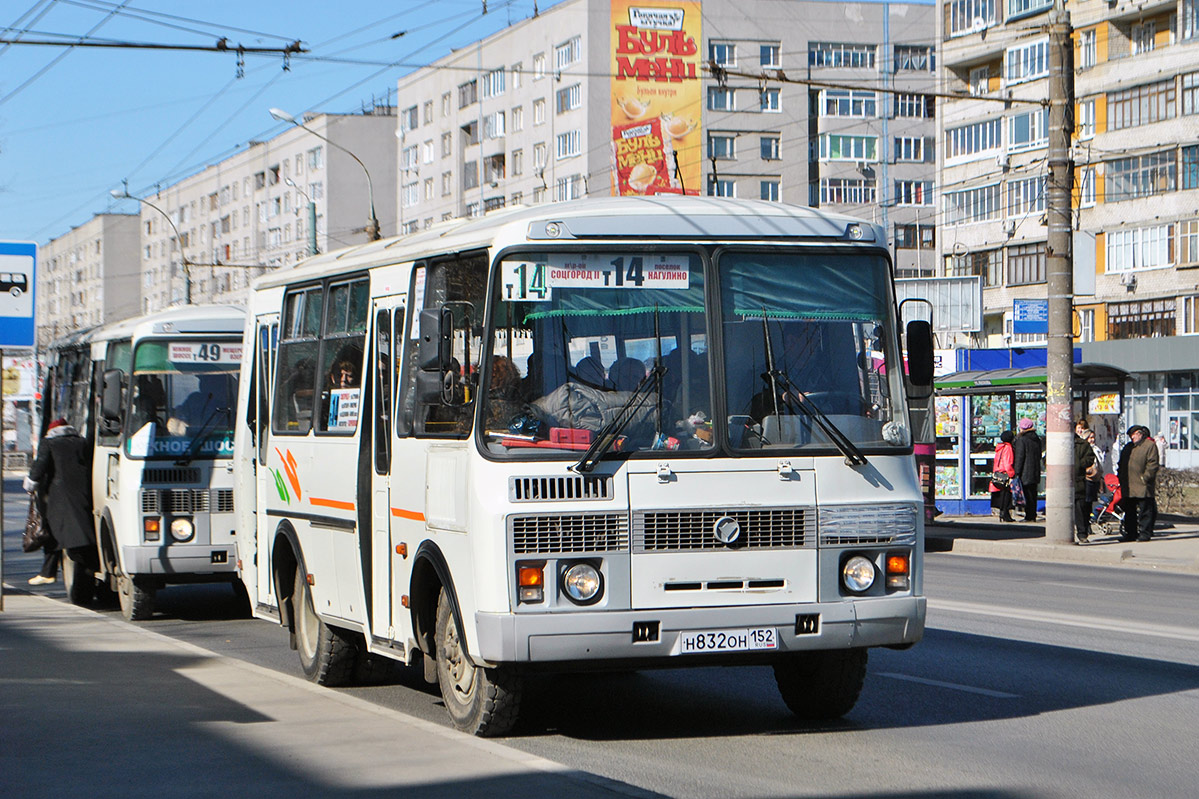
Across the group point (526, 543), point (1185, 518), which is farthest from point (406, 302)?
point (1185, 518)

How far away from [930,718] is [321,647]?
400 centimetres

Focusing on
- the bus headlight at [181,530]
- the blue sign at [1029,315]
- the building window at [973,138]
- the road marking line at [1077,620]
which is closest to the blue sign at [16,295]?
the bus headlight at [181,530]

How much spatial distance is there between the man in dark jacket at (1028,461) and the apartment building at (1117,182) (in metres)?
28.9

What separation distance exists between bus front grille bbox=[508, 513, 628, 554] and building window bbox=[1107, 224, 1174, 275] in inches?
2313

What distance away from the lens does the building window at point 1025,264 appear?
70438 mm

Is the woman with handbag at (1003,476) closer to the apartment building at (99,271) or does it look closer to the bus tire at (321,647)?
the bus tire at (321,647)

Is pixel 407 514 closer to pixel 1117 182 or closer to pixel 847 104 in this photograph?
pixel 1117 182

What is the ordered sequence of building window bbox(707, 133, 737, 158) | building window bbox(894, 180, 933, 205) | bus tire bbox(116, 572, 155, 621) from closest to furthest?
bus tire bbox(116, 572, 155, 621)
building window bbox(707, 133, 737, 158)
building window bbox(894, 180, 933, 205)

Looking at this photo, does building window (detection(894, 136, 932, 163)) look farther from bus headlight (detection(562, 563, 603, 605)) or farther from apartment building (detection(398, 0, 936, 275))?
bus headlight (detection(562, 563, 603, 605))

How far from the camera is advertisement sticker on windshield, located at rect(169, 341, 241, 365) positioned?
15.8 meters

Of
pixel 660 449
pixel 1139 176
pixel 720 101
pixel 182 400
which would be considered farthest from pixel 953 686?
pixel 720 101

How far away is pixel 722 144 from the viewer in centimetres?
8906

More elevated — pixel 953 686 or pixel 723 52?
pixel 723 52

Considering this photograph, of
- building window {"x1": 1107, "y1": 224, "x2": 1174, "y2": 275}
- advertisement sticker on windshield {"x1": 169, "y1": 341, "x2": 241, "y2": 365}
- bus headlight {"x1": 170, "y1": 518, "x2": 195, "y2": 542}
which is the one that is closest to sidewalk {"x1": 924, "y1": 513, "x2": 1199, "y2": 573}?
advertisement sticker on windshield {"x1": 169, "y1": 341, "x2": 241, "y2": 365}
